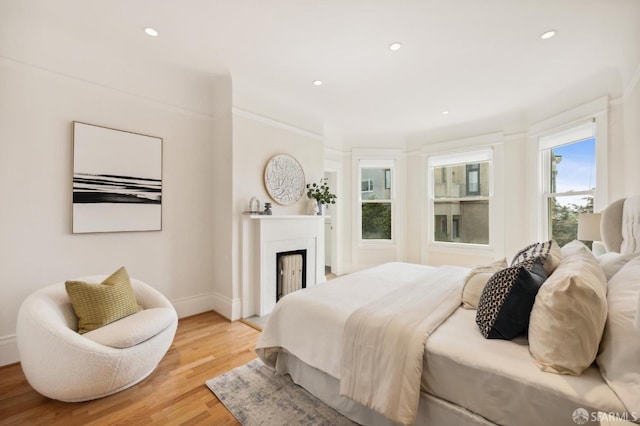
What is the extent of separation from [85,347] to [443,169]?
511cm

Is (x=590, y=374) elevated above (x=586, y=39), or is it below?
below

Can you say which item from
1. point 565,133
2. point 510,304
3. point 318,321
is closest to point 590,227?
point 565,133

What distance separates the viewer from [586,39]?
2.32m

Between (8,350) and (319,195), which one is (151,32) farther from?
(8,350)

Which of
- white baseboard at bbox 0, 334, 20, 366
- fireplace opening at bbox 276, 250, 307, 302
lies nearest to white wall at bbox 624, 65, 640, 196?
fireplace opening at bbox 276, 250, 307, 302

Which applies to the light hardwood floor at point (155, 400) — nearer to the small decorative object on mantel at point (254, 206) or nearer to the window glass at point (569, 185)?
the small decorative object on mantel at point (254, 206)

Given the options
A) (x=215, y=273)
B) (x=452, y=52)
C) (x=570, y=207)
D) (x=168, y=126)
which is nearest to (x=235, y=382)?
(x=215, y=273)

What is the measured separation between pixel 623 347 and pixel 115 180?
3.57 m

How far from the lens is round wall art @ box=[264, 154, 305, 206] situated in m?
3.46

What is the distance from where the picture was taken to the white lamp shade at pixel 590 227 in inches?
98.3

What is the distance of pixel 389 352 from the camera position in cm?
137

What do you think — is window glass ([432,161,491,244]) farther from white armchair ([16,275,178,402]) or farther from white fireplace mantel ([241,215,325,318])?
white armchair ([16,275,178,402])

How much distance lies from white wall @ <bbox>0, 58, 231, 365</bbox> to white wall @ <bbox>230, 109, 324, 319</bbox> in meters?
0.13

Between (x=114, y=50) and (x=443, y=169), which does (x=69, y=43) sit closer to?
(x=114, y=50)
